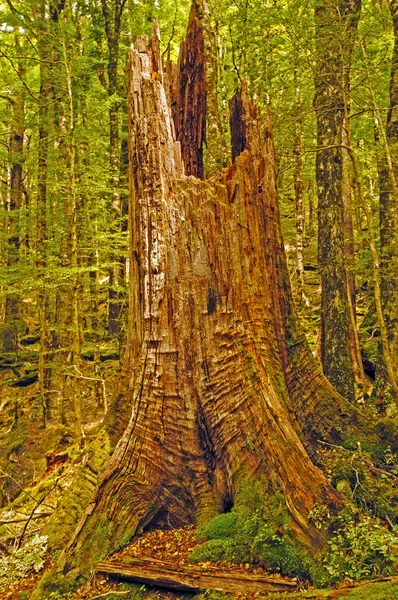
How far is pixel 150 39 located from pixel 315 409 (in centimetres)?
457

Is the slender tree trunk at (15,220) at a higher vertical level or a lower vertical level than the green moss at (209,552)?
higher

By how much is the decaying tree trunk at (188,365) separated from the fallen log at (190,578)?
322mm

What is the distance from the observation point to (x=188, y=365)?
3971 millimetres

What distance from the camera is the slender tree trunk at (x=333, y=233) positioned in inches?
295

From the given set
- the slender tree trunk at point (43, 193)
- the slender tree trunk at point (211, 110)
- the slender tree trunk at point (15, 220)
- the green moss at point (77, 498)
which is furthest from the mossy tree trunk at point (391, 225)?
the slender tree trunk at point (15, 220)

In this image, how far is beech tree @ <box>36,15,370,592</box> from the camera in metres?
3.72

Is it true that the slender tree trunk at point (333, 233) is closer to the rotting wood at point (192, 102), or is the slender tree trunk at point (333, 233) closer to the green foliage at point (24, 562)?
the rotting wood at point (192, 102)

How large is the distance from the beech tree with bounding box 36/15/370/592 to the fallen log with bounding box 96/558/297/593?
35 cm

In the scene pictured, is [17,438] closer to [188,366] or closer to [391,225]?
[188,366]

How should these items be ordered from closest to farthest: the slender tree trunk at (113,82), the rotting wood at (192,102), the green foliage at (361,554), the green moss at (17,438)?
the green foliage at (361,554), the rotting wood at (192,102), the green moss at (17,438), the slender tree trunk at (113,82)

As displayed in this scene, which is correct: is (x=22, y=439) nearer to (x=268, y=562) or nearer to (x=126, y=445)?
(x=126, y=445)

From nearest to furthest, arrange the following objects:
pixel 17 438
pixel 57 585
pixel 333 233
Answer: pixel 57 585
pixel 333 233
pixel 17 438

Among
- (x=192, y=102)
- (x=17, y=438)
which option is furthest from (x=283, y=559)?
(x=17, y=438)

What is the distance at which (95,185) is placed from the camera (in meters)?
8.77
